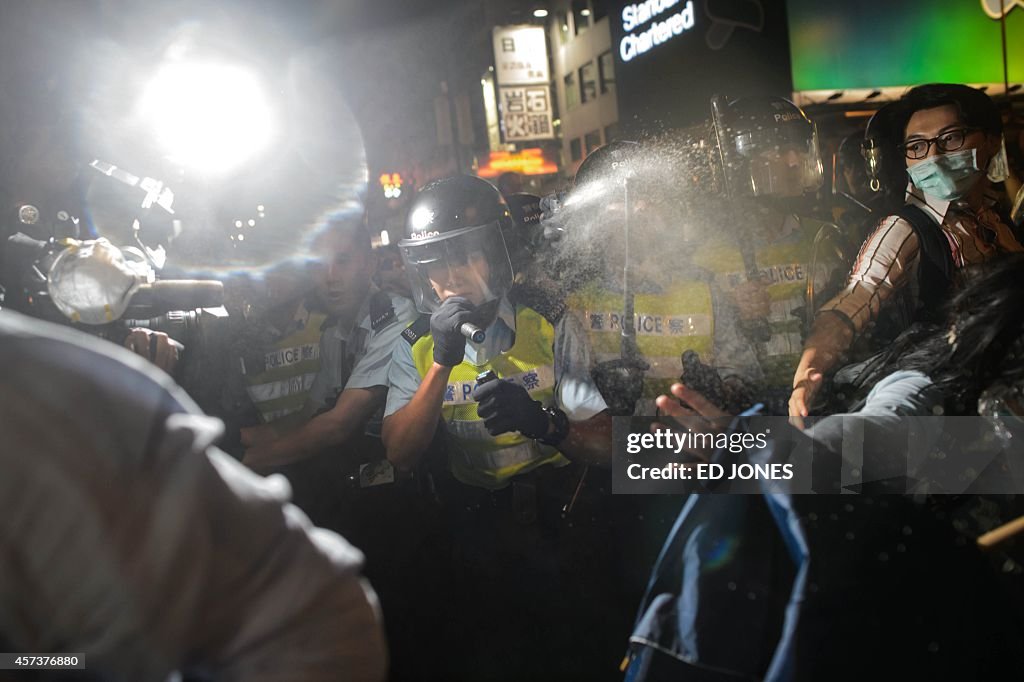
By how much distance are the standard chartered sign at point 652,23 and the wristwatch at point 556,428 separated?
15.5 ft

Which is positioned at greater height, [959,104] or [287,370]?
[959,104]

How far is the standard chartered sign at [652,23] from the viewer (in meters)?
6.16

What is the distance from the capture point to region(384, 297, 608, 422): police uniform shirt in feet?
7.96

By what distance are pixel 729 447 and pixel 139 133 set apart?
7.43ft

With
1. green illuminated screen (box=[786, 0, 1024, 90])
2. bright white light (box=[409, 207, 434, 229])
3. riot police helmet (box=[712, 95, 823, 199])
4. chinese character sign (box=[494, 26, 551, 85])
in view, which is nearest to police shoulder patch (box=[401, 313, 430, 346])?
bright white light (box=[409, 207, 434, 229])

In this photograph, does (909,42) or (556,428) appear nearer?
(556,428)

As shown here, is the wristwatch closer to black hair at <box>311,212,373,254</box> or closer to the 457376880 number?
black hair at <box>311,212,373,254</box>

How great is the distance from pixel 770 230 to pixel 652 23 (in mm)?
4352

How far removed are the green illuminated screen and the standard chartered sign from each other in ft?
2.98

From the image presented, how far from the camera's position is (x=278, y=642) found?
76 cm

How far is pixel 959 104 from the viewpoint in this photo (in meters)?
2.58

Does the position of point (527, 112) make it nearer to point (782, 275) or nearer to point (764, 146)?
point (764, 146)

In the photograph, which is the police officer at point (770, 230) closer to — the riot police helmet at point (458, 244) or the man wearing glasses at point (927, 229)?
the man wearing glasses at point (927, 229)

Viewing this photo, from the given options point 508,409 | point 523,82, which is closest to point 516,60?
point 523,82
